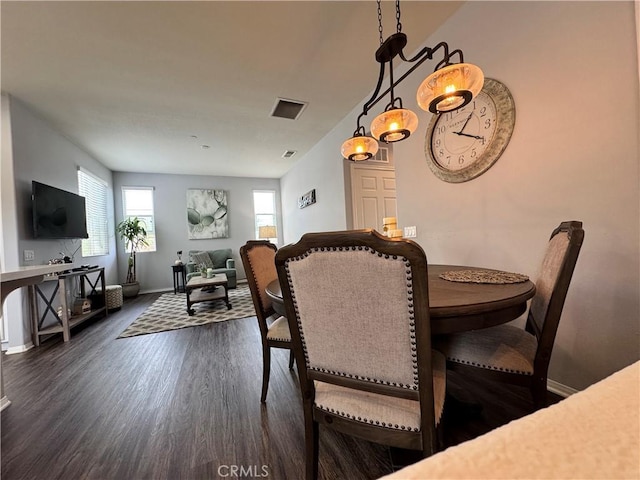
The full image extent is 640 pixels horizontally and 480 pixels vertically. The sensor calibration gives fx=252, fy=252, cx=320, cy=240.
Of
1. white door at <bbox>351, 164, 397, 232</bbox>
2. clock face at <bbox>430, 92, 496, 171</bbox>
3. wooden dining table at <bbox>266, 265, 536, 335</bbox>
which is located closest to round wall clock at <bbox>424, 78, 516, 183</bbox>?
clock face at <bbox>430, 92, 496, 171</bbox>

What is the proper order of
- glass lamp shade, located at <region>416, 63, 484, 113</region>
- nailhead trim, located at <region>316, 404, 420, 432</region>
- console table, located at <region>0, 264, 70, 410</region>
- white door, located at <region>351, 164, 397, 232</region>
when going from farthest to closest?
white door, located at <region>351, 164, 397, 232</region>
console table, located at <region>0, 264, 70, 410</region>
glass lamp shade, located at <region>416, 63, 484, 113</region>
nailhead trim, located at <region>316, 404, 420, 432</region>

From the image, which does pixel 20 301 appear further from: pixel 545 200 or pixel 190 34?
pixel 545 200

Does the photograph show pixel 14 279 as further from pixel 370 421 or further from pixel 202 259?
pixel 202 259

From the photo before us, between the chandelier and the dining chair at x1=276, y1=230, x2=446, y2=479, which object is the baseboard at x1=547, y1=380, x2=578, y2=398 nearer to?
the dining chair at x1=276, y1=230, x2=446, y2=479

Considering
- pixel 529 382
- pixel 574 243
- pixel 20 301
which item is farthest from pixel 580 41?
pixel 20 301

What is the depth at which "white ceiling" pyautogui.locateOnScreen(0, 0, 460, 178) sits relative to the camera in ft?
5.91

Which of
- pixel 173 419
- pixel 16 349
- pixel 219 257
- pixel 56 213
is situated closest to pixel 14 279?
pixel 173 419

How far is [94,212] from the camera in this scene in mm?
4477

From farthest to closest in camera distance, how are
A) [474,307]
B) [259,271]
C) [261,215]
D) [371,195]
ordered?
[261,215], [371,195], [259,271], [474,307]

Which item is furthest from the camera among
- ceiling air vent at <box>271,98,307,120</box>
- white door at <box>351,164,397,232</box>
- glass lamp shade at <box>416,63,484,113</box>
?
white door at <box>351,164,397,232</box>

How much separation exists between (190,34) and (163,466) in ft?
9.11

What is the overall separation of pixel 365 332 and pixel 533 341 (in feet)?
3.31

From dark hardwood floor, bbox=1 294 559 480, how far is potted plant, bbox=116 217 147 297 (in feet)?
9.39

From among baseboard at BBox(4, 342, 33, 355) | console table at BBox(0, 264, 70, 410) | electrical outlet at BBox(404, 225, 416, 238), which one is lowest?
baseboard at BBox(4, 342, 33, 355)
